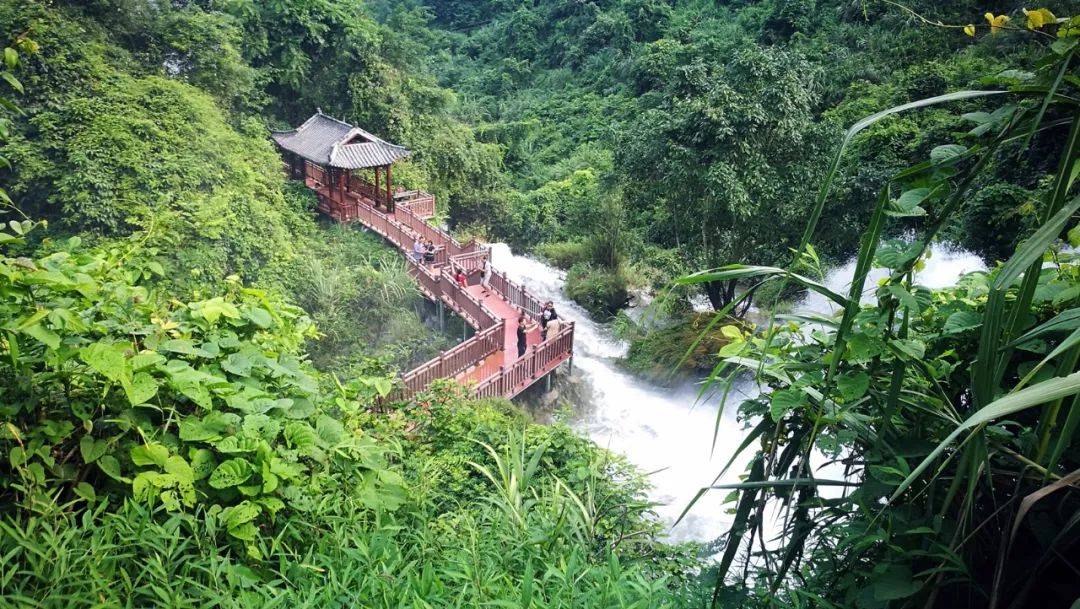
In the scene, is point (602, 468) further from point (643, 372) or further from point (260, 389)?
point (643, 372)

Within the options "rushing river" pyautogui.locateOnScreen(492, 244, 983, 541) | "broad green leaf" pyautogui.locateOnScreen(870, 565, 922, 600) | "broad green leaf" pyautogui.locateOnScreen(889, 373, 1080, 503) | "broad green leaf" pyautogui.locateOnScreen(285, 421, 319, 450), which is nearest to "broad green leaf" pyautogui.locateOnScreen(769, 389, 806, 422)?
"broad green leaf" pyautogui.locateOnScreen(870, 565, 922, 600)

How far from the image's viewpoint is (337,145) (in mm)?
Answer: 14609

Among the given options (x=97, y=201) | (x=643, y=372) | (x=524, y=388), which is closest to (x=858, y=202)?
(x=643, y=372)

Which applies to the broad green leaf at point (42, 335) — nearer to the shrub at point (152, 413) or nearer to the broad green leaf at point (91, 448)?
the shrub at point (152, 413)

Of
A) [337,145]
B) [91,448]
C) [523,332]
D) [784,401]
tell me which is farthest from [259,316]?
[337,145]

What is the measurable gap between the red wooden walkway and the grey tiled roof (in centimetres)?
93

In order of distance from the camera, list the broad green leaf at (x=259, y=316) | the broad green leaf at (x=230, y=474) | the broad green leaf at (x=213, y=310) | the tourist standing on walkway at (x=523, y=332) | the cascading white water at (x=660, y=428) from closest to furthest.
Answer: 1. the broad green leaf at (x=230, y=474)
2. the broad green leaf at (x=213, y=310)
3. the broad green leaf at (x=259, y=316)
4. the cascading white water at (x=660, y=428)
5. the tourist standing on walkway at (x=523, y=332)

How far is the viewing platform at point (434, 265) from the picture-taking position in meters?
9.68

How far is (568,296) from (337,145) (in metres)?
5.82

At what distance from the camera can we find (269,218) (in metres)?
12.3

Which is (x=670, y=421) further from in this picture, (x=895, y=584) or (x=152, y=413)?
(x=895, y=584)

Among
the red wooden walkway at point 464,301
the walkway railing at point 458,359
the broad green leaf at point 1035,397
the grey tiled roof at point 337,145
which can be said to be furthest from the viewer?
the grey tiled roof at point 337,145

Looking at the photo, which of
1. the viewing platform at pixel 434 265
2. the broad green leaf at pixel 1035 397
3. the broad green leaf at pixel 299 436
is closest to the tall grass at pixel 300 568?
the broad green leaf at pixel 299 436

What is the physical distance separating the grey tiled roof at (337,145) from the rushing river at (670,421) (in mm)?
5887
